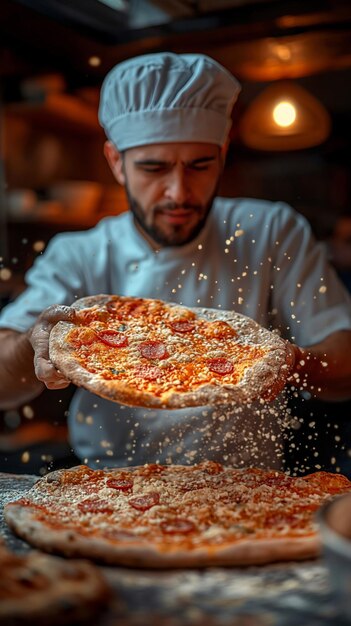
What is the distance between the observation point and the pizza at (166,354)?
149cm

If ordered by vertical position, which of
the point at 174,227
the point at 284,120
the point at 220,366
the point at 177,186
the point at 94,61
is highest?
the point at 94,61

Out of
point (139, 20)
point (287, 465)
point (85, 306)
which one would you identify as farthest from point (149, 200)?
point (287, 465)

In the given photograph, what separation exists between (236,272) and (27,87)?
1214mm

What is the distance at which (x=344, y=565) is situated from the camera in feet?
3.18

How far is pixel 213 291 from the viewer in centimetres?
188

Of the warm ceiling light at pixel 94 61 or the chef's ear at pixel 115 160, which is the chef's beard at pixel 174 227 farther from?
the warm ceiling light at pixel 94 61

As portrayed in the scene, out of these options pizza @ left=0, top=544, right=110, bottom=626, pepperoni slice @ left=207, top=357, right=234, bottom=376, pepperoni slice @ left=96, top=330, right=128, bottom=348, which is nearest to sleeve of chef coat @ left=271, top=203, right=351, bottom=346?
pepperoni slice @ left=207, top=357, right=234, bottom=376

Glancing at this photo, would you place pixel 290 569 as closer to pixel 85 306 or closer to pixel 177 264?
pixel 85 306

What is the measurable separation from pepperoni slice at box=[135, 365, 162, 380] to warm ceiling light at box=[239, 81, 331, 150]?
2.73ft

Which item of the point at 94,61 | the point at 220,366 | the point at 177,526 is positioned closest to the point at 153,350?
the point at 220,366

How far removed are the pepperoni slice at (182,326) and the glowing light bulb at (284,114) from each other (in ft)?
2.55

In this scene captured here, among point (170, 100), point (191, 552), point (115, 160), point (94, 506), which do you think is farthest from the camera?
point (115, 160)

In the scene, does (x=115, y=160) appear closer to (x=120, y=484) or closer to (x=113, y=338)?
→ (x=113, y=338)

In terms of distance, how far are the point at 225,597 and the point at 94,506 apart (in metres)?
0.48
